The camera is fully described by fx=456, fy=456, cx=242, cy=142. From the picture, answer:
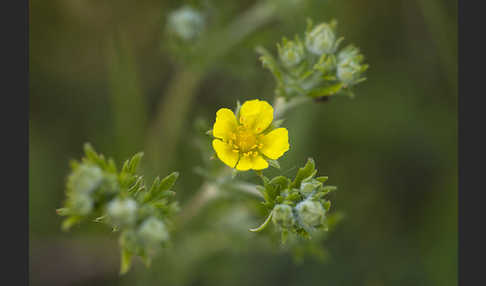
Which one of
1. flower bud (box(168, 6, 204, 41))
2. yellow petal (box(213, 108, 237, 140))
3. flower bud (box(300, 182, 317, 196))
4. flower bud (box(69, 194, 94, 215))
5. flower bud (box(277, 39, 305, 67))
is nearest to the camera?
flower bud (box(69, 194, 94, 215))

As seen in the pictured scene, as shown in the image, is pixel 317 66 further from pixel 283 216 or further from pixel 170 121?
pixel 170 121

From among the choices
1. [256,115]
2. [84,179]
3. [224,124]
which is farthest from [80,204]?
[256,115]

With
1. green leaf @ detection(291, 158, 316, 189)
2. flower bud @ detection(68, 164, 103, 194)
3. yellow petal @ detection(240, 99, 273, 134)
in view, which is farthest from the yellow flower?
flower bud @ detection(68, 164, 103, 194)

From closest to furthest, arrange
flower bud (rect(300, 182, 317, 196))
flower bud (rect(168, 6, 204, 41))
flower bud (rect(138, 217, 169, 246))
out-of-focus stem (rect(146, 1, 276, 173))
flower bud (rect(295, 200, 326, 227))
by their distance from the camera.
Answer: flower bud (rect(138, 217, 169, 246))
flower bud (rect(295, 200, 326, 227))
flower bud (rect(300, 182, 317, 196))
flower bud (rect(168, 6, 204, 41))
out-of-focus stem (rect(146, 1, 276, 173))

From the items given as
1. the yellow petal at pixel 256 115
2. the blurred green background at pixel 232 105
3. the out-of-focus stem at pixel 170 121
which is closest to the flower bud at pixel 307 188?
the yellow petal at pixel 256 115

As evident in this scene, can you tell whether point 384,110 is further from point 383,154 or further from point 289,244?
point 289,244

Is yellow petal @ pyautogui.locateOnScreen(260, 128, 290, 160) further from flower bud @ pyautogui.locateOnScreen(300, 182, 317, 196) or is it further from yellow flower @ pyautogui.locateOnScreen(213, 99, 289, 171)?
flower bud @ pyautogui.locateOnScreen(300, 182, 317, 196)
